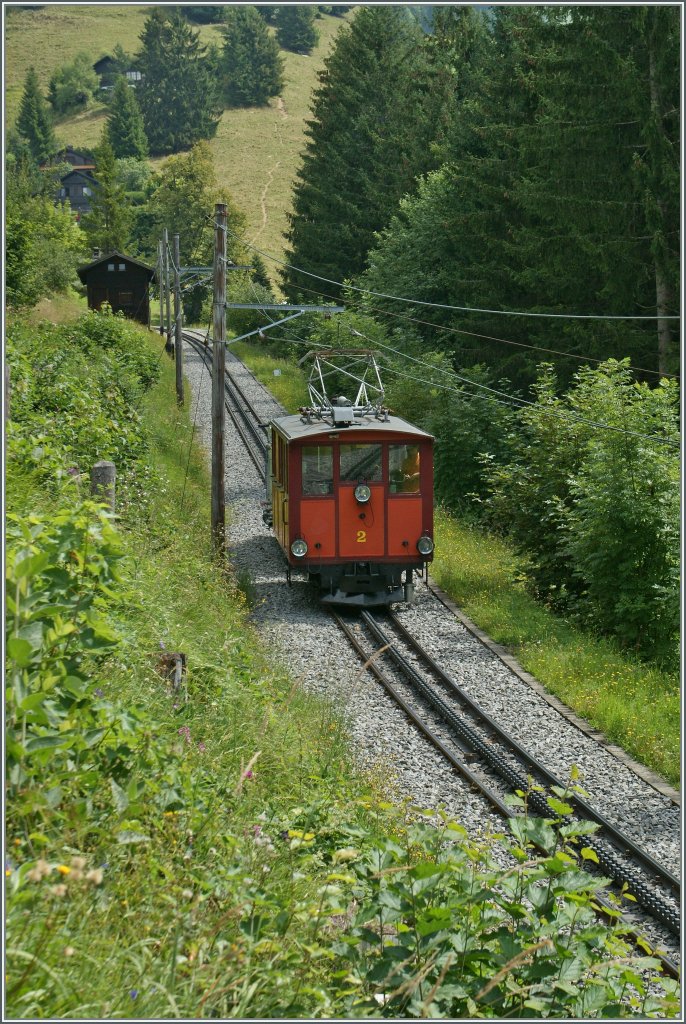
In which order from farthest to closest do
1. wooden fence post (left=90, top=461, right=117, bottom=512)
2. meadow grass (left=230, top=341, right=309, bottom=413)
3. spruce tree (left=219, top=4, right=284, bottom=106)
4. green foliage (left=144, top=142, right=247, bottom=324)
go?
green foliage (left=144, top=142, right=247, bottom=324), spruce tree (left=219, top=4, right=284, bottom=106), meadow grass (left=230, top=341, right=309, bottom=413), wooden fence post (left=90, top=461, right=117, bottom=512)

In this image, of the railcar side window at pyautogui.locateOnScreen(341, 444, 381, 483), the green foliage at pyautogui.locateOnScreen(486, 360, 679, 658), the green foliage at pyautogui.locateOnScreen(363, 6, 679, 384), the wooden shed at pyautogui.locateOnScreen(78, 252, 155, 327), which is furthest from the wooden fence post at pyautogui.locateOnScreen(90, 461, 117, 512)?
the wooden shed at pyautogui.locateOnScreen(78, 252, 155, 327)

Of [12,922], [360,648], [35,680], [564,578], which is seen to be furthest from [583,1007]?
[564,578]

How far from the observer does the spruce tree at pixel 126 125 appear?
314 ft

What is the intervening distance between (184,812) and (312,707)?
5776 millimetres

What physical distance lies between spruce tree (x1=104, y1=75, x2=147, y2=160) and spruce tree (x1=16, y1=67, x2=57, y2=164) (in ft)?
18.9

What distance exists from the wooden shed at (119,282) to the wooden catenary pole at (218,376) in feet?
116

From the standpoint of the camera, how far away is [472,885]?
15.9 feet

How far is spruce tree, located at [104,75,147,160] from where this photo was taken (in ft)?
314

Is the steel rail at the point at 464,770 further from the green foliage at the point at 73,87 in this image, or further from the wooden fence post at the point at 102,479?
the green foliage at the point at 73,87

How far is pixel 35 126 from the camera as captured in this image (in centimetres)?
9769

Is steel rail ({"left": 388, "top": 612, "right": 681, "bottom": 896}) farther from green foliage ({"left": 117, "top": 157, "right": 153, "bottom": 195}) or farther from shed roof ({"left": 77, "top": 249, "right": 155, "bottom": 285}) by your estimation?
green foliage ({"left": 117, "top": 157, "right": 153, "bottom": 195})

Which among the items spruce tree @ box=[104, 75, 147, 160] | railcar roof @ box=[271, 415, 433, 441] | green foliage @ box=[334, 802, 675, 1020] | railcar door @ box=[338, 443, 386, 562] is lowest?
green foliage @ box=[334, 802, 675, 1020]

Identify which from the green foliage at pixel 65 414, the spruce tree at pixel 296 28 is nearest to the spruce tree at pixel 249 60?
the spruce tree at pixel 296 28

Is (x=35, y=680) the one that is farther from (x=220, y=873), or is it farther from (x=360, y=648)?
(x=360, y=648)
